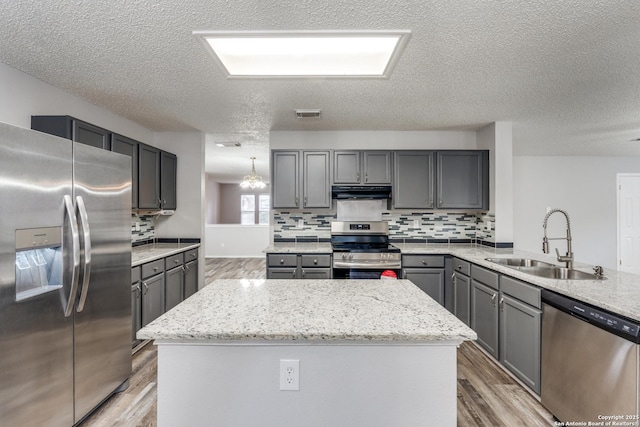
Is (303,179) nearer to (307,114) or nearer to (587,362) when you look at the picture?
(307,114)

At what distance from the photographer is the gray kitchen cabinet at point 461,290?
3.08 meters

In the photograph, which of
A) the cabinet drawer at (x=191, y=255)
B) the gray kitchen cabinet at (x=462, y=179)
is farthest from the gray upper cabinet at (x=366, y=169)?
the cabinet drawer at (x=191, y=255)

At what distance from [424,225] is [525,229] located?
2.65 metres

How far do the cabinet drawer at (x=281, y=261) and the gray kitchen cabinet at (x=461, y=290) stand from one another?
69.7 inches

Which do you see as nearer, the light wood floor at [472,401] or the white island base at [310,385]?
the white island base at [310,385]

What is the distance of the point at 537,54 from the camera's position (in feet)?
6.68

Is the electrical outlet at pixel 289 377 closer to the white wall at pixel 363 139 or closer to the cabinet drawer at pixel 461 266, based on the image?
the cabinet drawer at pixel 461 266

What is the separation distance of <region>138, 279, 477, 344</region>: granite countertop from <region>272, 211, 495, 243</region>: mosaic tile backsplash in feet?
7.95

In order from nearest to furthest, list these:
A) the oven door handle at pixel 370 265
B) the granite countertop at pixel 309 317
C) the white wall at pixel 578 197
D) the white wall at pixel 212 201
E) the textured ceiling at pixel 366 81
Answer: the granite countertop at pixel 309 317
the textured ceiling at pixel 366 81
the oven door handle at pixel 370 265
the white wall at pixel 578 197
the white wall at pixel 212 201

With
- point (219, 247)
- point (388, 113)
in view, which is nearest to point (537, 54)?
point (388, 113)

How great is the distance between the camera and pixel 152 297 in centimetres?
297

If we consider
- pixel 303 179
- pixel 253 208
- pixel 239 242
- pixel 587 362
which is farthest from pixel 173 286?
pixel 253 208

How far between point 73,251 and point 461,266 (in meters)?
3.28

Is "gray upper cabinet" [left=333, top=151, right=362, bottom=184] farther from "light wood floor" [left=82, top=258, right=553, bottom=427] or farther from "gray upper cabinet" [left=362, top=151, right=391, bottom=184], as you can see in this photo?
"light wood floor" [left=82, top=258, right=553, bottom=427]
